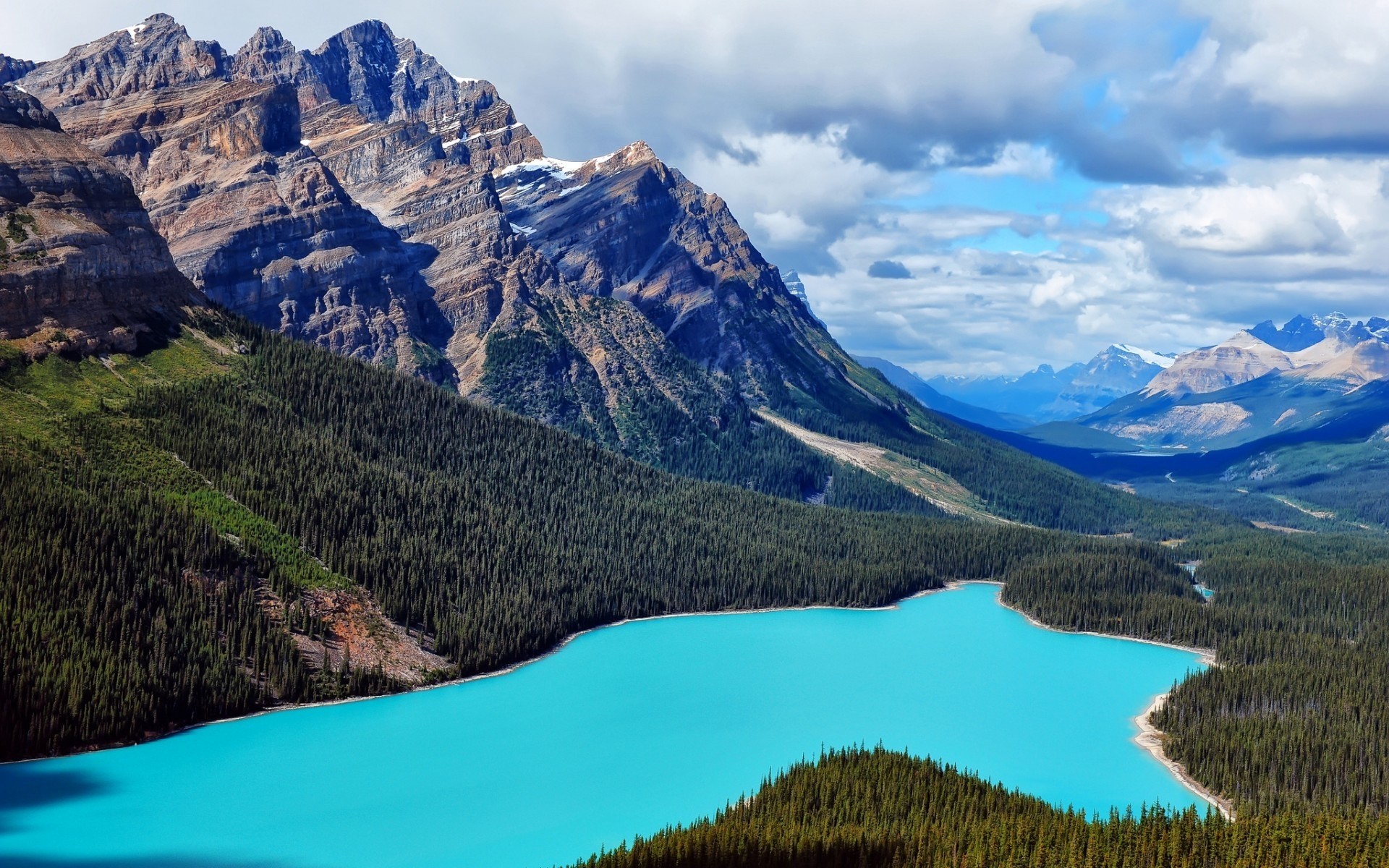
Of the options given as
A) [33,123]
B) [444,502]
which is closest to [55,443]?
[444,502]

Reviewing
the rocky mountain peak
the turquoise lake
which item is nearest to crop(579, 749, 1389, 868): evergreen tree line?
the turquoise lake

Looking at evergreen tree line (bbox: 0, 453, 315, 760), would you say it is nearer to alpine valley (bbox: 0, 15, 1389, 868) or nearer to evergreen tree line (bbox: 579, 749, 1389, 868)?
alpine valley (bbox: 0, 15, 1389, 868)

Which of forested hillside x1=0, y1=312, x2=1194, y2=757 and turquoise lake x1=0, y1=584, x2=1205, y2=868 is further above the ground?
forested hillside x1=0, y1=312, x2=1194, y2=757

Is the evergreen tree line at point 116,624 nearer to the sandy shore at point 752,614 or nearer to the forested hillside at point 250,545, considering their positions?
the forested hillside at point 250,545

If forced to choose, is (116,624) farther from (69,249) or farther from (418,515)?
(69,249)

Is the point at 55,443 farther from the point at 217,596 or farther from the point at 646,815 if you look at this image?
the point at 646,815
